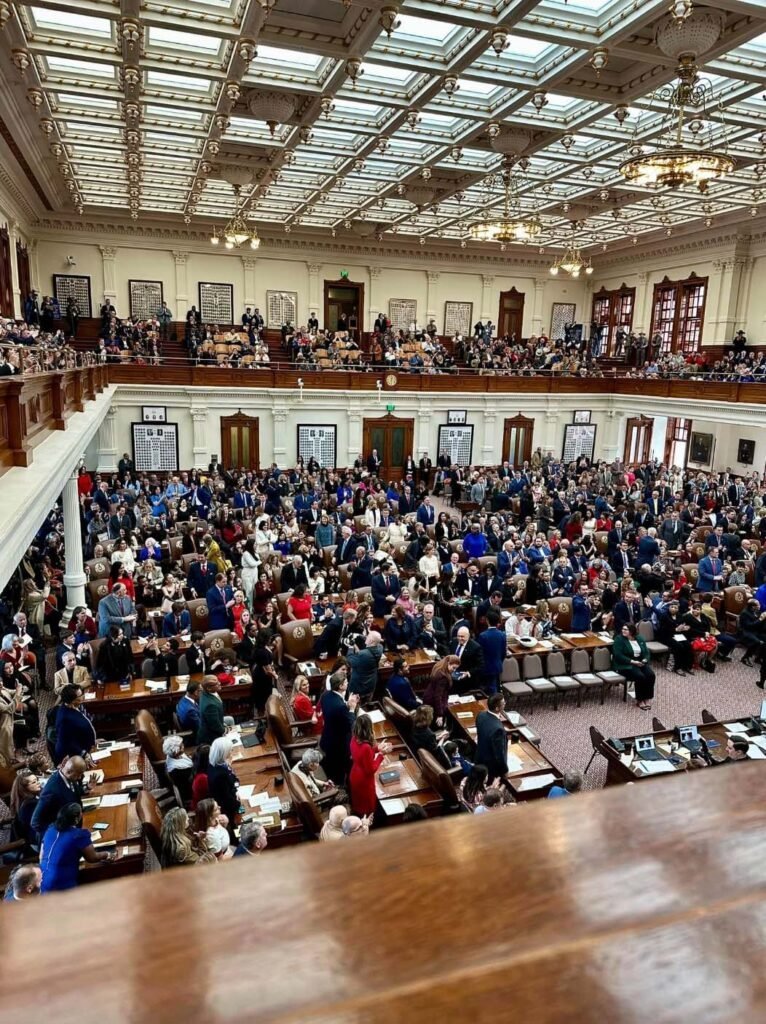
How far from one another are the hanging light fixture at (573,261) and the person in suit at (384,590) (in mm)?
12893

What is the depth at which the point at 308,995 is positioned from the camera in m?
0.58

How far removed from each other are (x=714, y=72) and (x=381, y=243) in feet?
58.5

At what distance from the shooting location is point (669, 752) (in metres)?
7.54

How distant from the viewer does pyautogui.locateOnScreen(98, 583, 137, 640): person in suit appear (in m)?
9.61

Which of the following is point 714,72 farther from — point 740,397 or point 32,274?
point 32,274

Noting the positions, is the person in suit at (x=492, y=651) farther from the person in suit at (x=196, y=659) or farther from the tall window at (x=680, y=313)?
the tall window at (x=680, y=313)

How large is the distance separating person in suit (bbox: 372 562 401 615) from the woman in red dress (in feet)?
15.5

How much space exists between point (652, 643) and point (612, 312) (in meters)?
24.9

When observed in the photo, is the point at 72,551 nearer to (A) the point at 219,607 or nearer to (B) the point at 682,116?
(A) the point at 219,607

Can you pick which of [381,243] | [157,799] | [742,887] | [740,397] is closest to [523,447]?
[740,397]

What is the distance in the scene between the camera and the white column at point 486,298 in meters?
31.4

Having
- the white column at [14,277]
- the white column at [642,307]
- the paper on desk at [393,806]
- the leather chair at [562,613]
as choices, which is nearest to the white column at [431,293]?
the white column at [642,307]

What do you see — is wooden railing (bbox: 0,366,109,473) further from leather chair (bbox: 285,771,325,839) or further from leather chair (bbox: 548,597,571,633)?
leather chair (bbox: 548,597,571,633)

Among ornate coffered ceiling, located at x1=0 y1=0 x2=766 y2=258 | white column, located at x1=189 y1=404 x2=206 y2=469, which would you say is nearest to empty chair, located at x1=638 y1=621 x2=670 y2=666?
ornate coffered ceiling, located at x1=0 y1=0 x2=766 y2=258
